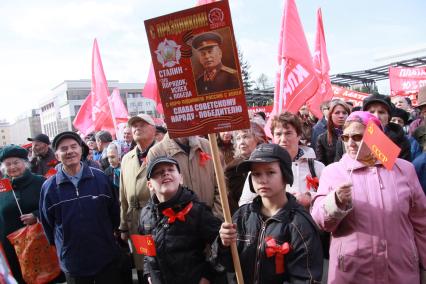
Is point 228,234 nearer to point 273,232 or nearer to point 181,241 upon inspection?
point 273,232

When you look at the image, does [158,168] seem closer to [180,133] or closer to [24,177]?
[180,133]

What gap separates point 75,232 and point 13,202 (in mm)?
1194

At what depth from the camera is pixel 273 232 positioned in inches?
87.0

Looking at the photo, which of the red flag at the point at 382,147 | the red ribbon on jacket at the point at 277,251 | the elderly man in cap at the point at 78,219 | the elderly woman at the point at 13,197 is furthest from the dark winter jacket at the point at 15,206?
the red flag at the point at 382,147

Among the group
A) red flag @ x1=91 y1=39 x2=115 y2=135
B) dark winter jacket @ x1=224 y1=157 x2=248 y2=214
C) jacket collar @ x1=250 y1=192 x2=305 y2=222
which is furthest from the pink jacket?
red flag @ x1=91 y1=39 x2=115 y2=135

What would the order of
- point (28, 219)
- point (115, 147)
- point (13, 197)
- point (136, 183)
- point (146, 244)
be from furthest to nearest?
point (115, 147), point (13, 197), point (28, 219), point (136, 183), point (146, 244)

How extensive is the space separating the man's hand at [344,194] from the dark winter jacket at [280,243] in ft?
0.71

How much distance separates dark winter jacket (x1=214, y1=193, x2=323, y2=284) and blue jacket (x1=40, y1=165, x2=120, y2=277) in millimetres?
1412

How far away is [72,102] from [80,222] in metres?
62.2

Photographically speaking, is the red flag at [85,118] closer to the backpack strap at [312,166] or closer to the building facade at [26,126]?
the backpack strap at [312,166]

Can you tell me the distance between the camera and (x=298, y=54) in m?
5.11

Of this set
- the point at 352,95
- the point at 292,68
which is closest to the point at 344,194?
the point at 292,68

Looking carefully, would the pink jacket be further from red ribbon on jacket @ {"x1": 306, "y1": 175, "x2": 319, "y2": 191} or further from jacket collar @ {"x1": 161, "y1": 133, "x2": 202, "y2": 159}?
jacket collar @ {"x1": 161, "y1": 133, "x2": 202, "y2": 159}

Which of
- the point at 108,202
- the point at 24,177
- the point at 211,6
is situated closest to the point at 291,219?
the point at 211,6
